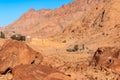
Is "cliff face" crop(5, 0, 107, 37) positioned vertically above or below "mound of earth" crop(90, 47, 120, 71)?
above

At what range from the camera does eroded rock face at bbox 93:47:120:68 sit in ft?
55.2

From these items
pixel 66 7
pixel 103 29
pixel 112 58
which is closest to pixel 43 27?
pixel 66 7

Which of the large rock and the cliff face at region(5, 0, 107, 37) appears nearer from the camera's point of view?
the large rock

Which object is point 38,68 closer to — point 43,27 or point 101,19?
point 101,19

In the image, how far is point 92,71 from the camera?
15.9 meters

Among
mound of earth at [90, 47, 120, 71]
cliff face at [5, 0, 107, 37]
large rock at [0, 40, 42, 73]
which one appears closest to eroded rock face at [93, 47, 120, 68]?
mound of earth at [90, 47, 120, 71]

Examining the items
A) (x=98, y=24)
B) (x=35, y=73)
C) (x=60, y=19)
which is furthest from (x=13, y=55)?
(x=60, y=19)

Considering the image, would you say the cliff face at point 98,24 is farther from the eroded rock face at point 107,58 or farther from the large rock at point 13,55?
the large rock at point 13,55

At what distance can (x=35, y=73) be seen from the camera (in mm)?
12125

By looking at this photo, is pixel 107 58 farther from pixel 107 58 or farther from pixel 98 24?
pixel 98 24

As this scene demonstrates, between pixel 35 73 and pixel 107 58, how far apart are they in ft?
21.2

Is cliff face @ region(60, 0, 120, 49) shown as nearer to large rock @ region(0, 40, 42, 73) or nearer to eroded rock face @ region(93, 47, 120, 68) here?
eroded rock face @ region(93, 47, 120, 68)

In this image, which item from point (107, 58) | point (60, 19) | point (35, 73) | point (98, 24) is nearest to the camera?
point (35, 73)

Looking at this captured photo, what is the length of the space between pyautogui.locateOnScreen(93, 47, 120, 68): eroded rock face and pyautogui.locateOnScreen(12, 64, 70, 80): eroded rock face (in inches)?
194
